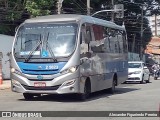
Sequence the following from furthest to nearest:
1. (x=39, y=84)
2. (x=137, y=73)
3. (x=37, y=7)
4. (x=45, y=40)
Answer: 1. (x=37, y=7)
2. (x=137, y=73)
3. (x=45, y=40)
4. (x=39, y=84)

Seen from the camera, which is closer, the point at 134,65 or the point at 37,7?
the point at 134,65

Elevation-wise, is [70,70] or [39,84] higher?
[70,70]

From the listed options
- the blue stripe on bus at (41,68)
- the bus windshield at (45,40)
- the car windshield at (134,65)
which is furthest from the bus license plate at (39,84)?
the car windshield at (134,65)

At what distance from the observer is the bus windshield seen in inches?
631

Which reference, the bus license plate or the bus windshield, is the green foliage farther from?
the bus license plate

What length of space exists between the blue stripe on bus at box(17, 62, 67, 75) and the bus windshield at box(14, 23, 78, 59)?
0.98 feet

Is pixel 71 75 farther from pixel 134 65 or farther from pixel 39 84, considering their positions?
pixel 134 65

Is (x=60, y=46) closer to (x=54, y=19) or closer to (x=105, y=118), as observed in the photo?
(x=54, y=19)

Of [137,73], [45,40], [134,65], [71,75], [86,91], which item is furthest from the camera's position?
[134,65]

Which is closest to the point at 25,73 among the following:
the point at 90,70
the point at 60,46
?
the point at 60,46

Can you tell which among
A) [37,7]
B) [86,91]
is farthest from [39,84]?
[37,7]

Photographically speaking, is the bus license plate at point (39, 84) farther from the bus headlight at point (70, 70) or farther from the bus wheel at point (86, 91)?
the bus wheel at point (86, 91)

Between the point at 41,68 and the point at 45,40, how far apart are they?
110 centimetres

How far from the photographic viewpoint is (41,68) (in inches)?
628
